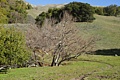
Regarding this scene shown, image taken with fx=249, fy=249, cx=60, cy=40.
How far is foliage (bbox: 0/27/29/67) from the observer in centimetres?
2453

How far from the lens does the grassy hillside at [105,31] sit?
57156 millimetres

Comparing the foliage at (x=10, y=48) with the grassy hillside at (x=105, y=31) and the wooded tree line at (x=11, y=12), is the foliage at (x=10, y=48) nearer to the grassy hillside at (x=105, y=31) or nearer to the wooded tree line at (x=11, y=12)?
the grassy hillside at (x=105, y=31)

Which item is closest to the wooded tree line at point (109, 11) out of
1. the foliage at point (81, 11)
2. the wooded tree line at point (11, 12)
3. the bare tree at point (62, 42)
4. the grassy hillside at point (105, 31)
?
the grassy hillside at point (105, 31)

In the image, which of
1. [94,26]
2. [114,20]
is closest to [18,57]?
[94,26]

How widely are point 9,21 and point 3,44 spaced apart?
50744 millimetres

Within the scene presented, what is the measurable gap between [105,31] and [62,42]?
122 feet

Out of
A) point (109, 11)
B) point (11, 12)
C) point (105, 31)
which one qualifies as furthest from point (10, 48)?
point (109, 11)

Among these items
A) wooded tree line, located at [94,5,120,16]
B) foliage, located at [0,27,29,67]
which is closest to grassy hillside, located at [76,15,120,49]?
wooded tree line, located at [94,5,120,16]

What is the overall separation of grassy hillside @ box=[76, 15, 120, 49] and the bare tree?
19581 millimetres

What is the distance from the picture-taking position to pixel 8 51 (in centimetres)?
2455

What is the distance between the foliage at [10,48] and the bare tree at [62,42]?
782 cm

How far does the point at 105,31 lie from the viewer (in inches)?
2685

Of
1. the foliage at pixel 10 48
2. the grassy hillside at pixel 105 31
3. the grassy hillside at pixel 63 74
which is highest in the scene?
the foliage at pixel 10 48

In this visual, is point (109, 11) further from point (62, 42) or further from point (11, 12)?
point (62, 42)
